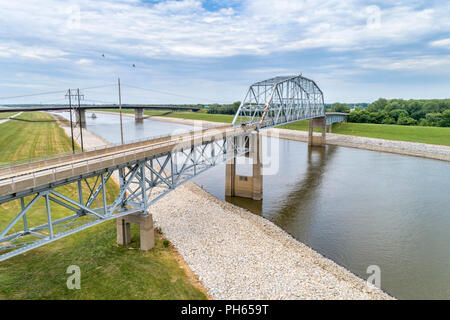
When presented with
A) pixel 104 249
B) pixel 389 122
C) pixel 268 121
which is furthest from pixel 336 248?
pixel 389 122

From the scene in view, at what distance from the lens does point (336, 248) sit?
81.4 ft

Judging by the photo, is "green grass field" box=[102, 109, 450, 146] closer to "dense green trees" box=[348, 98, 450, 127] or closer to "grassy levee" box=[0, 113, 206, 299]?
"dense green trees" box=[348, 98, 450, 127]

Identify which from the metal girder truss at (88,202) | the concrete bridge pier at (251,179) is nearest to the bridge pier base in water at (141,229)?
the metal girder truss at (88,202)

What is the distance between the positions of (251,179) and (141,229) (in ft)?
61.6

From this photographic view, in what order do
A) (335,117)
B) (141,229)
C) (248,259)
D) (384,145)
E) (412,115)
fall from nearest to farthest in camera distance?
(248,259) → (141,229) → (384,145) → (335,117) → (412,115)

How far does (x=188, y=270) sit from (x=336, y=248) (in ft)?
43.0

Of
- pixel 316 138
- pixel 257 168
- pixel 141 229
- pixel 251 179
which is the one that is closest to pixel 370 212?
pixel 257 168

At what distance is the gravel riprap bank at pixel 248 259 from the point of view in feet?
59.4

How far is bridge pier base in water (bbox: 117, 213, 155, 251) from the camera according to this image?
21.6 metres

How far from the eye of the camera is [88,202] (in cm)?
1736

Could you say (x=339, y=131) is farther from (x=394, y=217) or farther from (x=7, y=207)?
(x=7, y=207)

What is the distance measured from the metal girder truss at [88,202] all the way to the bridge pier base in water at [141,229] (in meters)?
0.73

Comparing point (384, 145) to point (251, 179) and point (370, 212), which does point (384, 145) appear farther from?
point (251, 179)

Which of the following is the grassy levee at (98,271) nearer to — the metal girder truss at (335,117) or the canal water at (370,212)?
the canal water at (370,212)
